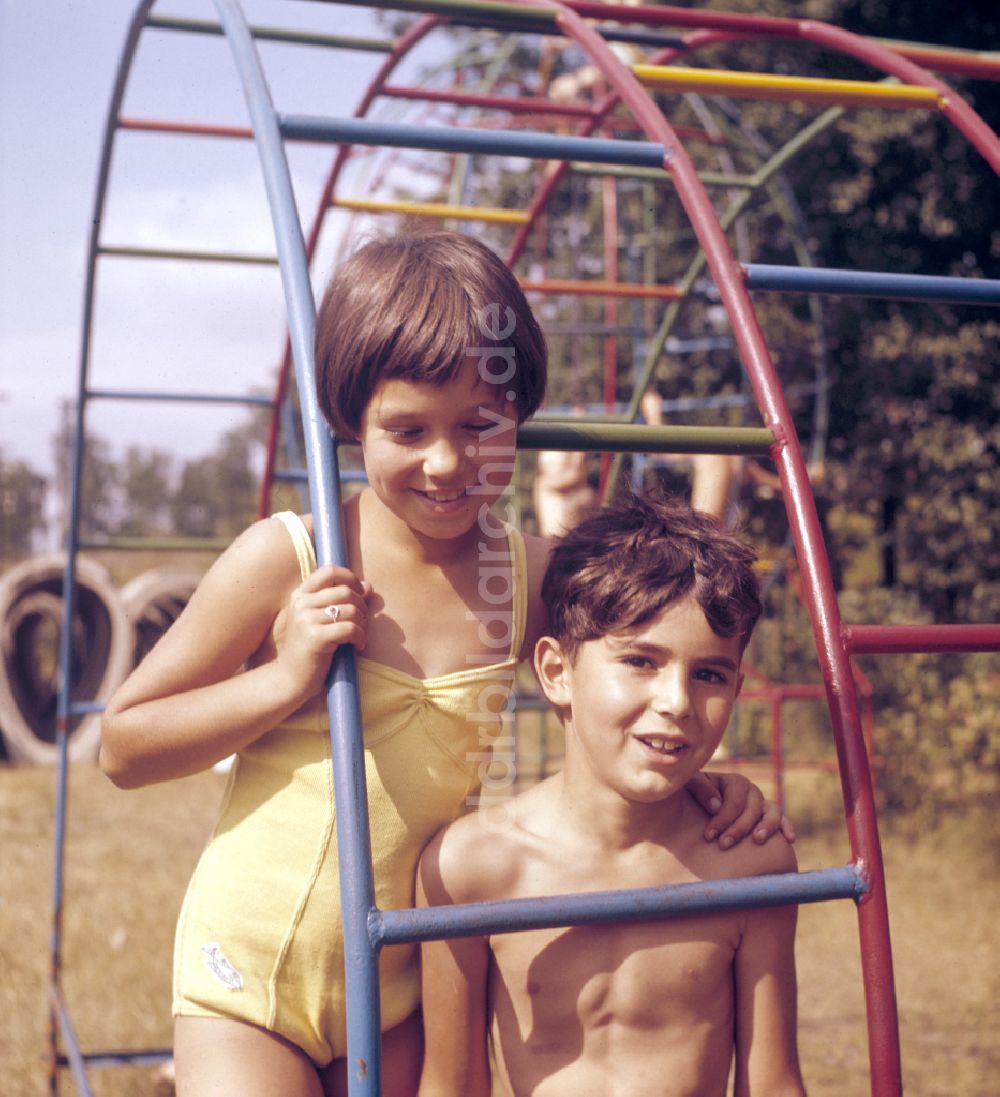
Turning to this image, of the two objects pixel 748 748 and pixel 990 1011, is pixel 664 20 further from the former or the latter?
pixel 748 748

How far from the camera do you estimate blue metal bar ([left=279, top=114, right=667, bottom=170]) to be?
1613mm

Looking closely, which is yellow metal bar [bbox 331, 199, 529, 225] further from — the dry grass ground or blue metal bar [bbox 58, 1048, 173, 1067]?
the dry grass ground

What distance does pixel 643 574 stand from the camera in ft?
4.68

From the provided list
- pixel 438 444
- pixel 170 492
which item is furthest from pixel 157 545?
pixel 170 492

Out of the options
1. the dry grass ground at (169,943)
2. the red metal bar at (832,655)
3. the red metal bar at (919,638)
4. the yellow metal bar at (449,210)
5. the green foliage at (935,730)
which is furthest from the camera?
the green foliage at (935,730)

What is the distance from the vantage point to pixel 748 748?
24.4 feet

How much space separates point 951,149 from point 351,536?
6.80 metres

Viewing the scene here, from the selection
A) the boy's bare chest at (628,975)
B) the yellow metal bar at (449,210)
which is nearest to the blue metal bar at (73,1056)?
the boy's bare chest at (628,975)

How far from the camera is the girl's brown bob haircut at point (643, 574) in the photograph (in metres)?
1.42

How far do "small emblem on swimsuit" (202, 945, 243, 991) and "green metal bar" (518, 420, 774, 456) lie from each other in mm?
702

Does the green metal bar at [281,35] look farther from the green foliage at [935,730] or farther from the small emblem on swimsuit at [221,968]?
the green foliage at [935,730]

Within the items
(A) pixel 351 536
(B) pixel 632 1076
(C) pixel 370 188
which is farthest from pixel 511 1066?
(C) pixel 370 188

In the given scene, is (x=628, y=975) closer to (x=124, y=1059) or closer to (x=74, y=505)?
(x=124, y=1059)

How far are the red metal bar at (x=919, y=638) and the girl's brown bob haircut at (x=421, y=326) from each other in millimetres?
459
